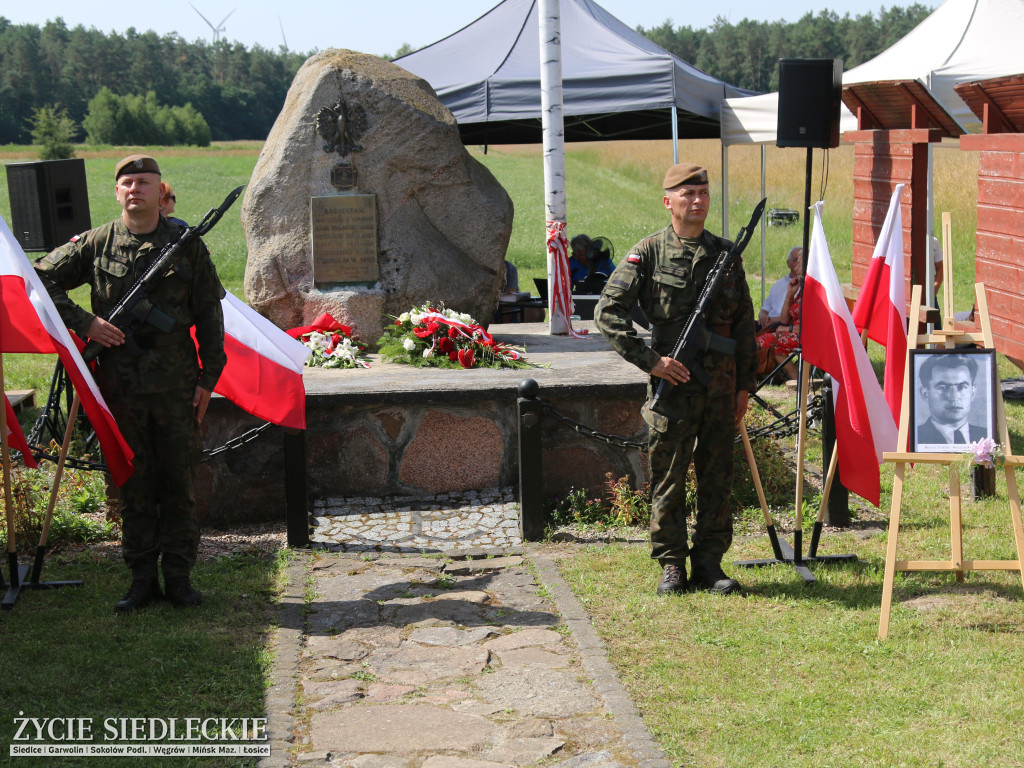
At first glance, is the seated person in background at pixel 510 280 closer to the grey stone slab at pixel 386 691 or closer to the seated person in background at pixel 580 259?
the seated person in background at pixel 580 259

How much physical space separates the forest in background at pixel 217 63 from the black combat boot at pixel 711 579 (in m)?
89.5

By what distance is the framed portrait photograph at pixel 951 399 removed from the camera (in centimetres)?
461

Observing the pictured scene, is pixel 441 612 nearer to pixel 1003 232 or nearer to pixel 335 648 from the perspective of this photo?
pixel 335 648

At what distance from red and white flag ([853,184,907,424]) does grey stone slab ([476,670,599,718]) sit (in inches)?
81.6

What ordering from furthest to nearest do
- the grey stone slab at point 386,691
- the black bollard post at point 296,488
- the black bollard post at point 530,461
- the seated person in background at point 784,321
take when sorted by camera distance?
the seated person in background at point 784,321, the black bollard post at point 530,461, the black bollard post at point 296,488, the grey stone slab at point 386,691

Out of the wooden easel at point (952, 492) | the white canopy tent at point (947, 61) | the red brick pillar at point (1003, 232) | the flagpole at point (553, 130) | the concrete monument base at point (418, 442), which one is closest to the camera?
the wooden easel at point (952, 492)

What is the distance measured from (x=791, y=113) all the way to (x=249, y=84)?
110 meters

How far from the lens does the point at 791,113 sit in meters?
8.62

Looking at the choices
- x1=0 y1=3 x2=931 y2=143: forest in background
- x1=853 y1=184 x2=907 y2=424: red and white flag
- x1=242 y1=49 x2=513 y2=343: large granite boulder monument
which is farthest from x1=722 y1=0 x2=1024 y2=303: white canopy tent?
x1=0 y1=3 x2=931 y2=143: forest in background

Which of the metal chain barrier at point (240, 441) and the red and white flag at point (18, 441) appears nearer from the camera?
the red and white flag at point (18, 441)

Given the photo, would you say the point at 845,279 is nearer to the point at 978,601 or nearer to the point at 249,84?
the point at 978,601

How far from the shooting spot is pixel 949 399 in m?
4.66

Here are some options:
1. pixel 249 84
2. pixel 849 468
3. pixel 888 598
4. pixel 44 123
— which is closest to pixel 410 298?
pixel 849 468

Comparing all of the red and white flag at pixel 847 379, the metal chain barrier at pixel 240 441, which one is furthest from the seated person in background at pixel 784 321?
the metal chain barrier at pixel 240 441
